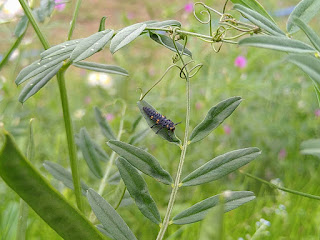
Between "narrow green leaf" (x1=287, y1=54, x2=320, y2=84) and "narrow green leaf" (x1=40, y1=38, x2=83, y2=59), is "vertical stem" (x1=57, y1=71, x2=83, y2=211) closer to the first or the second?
"narrow green leaf" (x1=40, y1=38, x2=83, y2=59)

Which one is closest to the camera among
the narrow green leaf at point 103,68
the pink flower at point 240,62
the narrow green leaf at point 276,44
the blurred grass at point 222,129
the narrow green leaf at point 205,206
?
Answer: the narrow green leaf at point 276,44

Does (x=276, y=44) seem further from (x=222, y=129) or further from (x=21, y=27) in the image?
(x=222, y=129)

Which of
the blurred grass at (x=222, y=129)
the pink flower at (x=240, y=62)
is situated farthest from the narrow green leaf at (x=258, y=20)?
the pink flower at (x=240, y=62)

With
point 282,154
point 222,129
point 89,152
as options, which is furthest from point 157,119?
point 282,154

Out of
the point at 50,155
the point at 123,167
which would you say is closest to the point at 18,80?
the point at 123,167

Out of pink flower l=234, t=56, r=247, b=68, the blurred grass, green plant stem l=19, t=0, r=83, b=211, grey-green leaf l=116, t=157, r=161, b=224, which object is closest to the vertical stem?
green plant stem l=19, t=0, r=83, b=211

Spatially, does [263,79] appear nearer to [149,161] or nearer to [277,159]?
[277,159]

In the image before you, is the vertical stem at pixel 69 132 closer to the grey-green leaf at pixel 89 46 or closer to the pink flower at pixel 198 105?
the grey-green leaf at pixel 89 46
